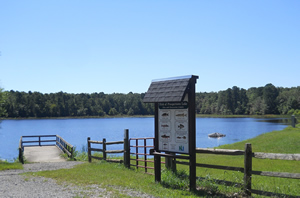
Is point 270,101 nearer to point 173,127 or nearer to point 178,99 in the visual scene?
point 173,127

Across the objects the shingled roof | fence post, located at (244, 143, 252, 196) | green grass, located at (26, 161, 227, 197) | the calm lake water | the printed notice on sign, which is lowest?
the calm lake water

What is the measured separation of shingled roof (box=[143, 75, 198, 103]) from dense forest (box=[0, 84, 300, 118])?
12669 centimetres

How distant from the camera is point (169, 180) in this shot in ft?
31.0

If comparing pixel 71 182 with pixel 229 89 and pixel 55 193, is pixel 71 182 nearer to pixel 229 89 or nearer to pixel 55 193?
pixel 55 193

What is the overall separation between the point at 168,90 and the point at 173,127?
1142mm

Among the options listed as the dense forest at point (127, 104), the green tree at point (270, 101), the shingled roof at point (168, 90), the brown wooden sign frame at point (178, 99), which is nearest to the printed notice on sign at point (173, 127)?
the brown wooden sign frame at point (178, 99)

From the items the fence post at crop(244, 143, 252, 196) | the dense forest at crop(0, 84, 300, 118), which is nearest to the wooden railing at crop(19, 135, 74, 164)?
the fence post at crop(244, 143, 252, 196)

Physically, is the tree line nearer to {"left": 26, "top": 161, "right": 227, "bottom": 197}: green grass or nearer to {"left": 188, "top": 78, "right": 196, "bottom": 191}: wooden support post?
{"left": 26, "top": 161, "right": 227, "bottom": 197}: green grass

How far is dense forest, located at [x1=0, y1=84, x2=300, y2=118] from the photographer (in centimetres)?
13575

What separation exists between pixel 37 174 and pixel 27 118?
442 feet

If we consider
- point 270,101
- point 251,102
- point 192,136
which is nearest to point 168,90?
point 192,136

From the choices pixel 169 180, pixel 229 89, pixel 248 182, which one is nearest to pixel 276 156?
pixel 248 182

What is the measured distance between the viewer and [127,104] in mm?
169250

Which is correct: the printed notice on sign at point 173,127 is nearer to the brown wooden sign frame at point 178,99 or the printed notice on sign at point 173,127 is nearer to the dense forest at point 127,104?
the brown wooden sign frame at point 178,99
